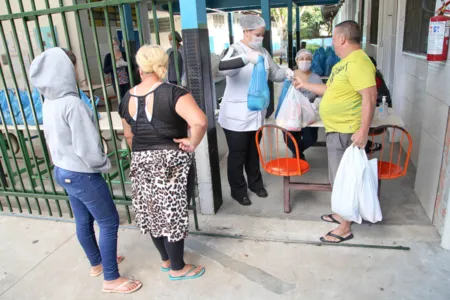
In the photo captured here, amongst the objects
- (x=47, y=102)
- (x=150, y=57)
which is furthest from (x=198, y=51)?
(x=47, y=102)

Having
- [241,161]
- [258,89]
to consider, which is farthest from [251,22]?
[241,161]

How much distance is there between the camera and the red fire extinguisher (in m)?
2.39

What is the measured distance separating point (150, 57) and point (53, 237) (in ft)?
6.59

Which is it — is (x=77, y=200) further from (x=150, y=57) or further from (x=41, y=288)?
(x=150, y=57)

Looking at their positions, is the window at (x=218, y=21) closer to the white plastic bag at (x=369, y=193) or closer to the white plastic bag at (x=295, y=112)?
the white plastic bag at (x=295, y=112)

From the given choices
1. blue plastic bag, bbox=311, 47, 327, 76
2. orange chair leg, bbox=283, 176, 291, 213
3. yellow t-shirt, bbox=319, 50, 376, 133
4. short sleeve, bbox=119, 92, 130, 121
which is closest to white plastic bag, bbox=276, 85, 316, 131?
yellow t-shirt, bbox=319, 50, 376, 133

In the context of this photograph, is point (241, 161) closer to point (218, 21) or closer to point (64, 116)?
point (64, 116)

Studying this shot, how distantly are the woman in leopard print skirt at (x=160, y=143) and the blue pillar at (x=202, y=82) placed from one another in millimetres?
779

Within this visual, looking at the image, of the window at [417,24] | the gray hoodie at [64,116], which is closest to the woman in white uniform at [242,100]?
the gray hoodie at [64,116]

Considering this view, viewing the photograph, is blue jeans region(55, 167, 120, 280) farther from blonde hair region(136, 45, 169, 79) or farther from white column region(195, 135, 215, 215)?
white column region(195, 135, 215, 215)

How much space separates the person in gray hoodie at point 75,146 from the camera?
74.8 inches

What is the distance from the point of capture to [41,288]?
241 cm

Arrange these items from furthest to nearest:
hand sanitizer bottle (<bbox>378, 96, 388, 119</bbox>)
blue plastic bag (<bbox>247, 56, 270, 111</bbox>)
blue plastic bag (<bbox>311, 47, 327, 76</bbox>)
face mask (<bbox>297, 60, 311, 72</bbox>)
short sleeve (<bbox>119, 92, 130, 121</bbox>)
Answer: blue plastic bag (<bbox>311, 47, 327, 76</bbox>) < face mask (<bbox>297, 60, 311, 72</bbox>) < hand sanitizer bottle (<bbox>378, 96, 388, 119</bbox>) < blue plastic bag (<bbox>247, 56, 270, 111</bbox>) < short sleeve (<bbox>119, 92, 130, 121</bbox>)

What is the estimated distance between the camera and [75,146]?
76.5 inches
